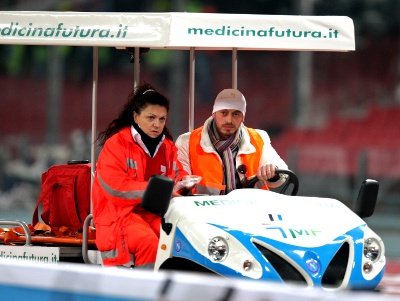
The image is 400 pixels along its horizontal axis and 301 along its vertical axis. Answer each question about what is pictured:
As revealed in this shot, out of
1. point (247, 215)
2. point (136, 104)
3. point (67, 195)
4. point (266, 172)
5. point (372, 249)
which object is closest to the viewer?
point (247, 215)

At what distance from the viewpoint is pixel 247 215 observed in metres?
6.61

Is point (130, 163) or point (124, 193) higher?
point (130, 163)

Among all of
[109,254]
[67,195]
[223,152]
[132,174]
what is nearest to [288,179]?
[223,152]

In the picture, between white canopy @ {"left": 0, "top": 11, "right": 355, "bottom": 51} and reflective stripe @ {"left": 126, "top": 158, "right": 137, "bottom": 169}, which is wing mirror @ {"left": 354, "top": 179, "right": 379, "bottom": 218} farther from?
reflective stripe @ {"left": 126, "top": 158, "right": 137, "bottom": 169}

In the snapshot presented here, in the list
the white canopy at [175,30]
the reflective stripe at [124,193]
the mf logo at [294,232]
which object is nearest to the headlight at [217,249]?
the mf logo at [294,232]

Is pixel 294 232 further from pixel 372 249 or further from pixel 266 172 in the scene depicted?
pixel 266 172

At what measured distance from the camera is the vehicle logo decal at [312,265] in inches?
247

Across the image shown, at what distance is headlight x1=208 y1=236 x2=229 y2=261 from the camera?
6230 millimetres

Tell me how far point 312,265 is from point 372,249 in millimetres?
600

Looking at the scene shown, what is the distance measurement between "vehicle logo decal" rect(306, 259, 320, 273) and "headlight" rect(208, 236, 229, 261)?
462 mm

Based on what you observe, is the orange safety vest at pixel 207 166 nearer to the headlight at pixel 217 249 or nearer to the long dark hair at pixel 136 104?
the long dark hair at pixel 136 104

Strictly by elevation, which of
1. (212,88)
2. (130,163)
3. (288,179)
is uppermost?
(212,88)

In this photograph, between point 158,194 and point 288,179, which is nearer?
point 158,194

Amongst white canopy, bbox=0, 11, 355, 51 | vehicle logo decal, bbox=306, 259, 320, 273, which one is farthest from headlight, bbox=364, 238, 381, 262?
white canopy, bbox=0, 11, 355, 51
